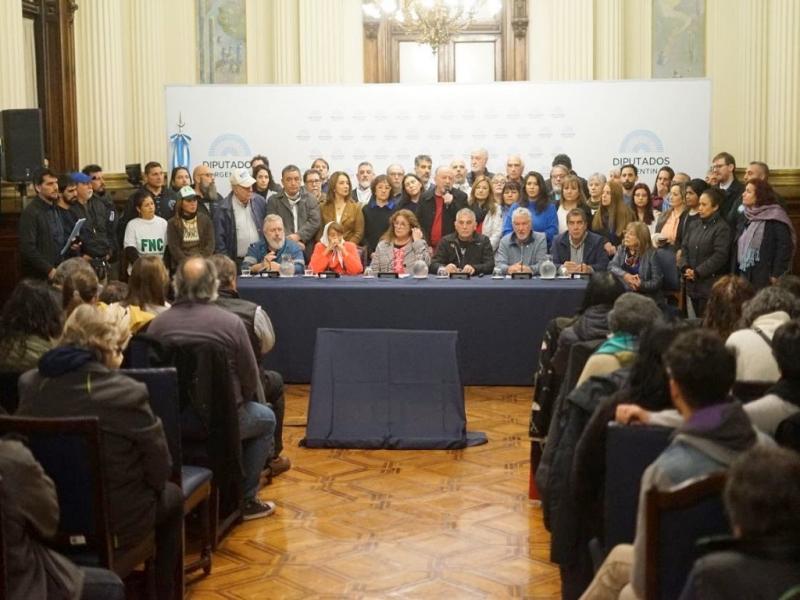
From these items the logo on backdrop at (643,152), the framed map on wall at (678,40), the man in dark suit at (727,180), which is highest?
the framed map on wall at (678,40)

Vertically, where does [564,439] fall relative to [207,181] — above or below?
below

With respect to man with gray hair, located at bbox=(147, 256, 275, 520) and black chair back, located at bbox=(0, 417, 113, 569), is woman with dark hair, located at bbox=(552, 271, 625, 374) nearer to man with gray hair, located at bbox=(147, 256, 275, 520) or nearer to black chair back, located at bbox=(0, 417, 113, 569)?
man with gray hair, located at bbox=(147, 256, 275, 520)

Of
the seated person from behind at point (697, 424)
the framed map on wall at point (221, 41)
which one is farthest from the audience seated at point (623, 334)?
the framed map on wall at point (221, 41)

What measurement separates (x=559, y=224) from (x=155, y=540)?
6304mm

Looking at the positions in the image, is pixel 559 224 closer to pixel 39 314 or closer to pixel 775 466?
pixel 39 314

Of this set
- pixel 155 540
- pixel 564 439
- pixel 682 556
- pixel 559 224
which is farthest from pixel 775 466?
pixel 559 224

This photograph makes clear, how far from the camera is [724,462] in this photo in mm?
3227

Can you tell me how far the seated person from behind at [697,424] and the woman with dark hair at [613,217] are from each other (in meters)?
6.55

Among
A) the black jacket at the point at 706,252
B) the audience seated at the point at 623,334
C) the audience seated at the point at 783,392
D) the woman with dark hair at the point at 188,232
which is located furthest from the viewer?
the woman with dark hair at the point at 188,232

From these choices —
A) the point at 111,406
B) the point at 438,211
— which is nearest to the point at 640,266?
the point at 438,211

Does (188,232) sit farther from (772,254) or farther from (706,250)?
(772,254)

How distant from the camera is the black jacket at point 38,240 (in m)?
9.62

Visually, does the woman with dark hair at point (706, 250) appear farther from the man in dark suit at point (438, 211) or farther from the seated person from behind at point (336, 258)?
the seated person from behind at point (336, 258)

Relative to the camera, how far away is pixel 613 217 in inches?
390
